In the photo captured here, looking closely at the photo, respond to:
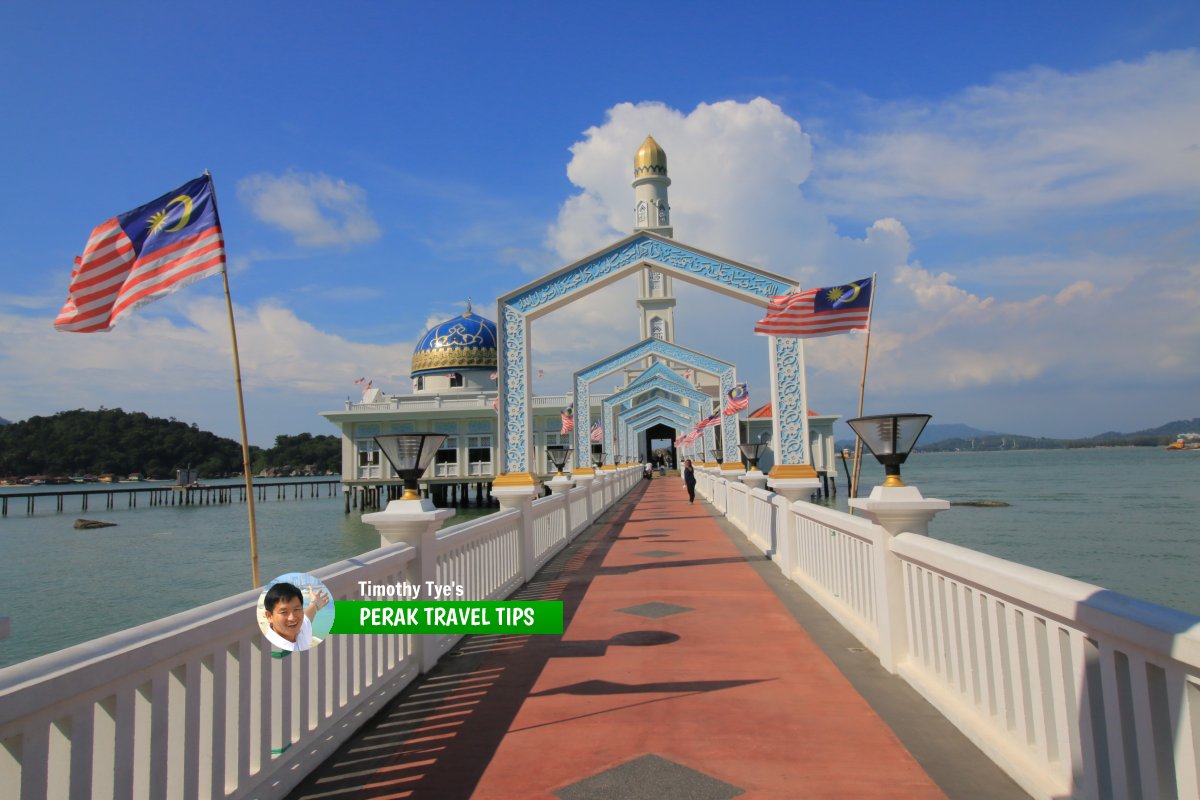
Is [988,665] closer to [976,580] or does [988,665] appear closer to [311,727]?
[976,580]

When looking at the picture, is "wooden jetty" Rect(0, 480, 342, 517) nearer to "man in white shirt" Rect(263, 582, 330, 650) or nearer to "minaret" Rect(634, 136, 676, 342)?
"minaret" Rect(634, 136, 676, 342)

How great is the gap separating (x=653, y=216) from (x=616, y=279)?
3445 centimetres

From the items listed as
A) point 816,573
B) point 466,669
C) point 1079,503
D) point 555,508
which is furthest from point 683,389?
point 466,669

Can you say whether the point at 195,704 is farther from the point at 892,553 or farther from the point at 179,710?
the point at 892,553

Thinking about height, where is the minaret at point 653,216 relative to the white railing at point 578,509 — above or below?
above

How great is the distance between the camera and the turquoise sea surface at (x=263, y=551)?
15891 mm

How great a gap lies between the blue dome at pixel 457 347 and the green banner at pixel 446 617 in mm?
41579

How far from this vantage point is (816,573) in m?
6.95

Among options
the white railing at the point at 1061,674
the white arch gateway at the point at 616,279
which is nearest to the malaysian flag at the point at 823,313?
the white arch gateway at the point at 616,279

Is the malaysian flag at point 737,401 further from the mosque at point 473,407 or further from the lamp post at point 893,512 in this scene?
the lamp post at point 893,512

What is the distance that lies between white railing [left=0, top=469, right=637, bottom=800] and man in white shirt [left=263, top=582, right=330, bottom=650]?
59 millimetres

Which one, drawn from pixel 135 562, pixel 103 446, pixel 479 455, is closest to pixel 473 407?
pixel 479 455

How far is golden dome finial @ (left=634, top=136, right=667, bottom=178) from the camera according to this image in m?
46.1

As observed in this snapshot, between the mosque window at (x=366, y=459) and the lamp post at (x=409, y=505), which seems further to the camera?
the mosque window at (x=366, y=459)
